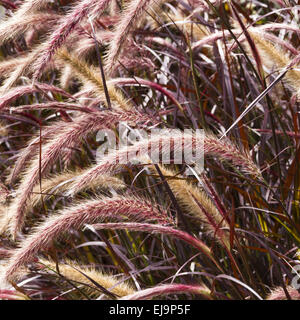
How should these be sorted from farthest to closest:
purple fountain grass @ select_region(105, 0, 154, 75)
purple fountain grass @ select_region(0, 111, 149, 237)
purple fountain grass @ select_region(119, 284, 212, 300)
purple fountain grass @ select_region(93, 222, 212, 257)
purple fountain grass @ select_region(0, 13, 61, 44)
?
purple fountain grass @ select_region(0, 13, 61, 44), purple fountain grass @ select_region(105, 0, 154, 75), purple fountain grass @ select_region(0, 111, 149, 237), purple fountain grass @ select_region(93, 222, 212, 257), purple fountain grass @ select_region(119, 284, 212, 300)

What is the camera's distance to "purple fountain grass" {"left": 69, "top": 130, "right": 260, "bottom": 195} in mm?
1656

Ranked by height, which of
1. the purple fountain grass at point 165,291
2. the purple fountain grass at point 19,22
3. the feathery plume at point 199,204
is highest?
the purple fountain grass at point 19,22

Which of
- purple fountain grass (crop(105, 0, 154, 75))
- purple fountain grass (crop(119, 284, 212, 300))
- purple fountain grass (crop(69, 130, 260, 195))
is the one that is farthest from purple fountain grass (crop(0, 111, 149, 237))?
purple fountain grass (crop(119, 284, 212, 300))

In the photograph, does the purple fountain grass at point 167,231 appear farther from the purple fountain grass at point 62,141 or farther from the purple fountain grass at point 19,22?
the purple fountain grass at point 19,22

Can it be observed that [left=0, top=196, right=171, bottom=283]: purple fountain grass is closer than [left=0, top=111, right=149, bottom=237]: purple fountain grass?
Yes

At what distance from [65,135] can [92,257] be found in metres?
0.99

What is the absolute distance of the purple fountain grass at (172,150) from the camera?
166 centimetres

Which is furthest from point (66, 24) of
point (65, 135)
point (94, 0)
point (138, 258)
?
point (138, 258)

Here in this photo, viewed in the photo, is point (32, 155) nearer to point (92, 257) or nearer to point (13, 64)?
point (13, 64)

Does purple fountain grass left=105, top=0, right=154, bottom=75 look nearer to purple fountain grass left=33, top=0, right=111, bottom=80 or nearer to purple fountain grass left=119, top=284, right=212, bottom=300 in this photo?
purple fountain grass left=33, top=0, right=111, bottom=80

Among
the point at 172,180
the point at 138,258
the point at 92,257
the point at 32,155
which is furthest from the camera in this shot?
the point at 92,257

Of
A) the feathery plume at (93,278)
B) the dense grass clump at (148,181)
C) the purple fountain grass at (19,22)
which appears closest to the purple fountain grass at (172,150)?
the dense grass clump at (148,181)

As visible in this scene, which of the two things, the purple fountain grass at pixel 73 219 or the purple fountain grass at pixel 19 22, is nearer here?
the purple fountain grass at pixel 73 219

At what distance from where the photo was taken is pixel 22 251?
175cm
